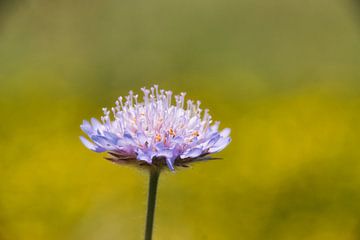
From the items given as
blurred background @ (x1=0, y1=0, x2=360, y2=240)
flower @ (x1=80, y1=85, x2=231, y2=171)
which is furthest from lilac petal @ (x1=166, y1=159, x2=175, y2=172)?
blurred background @ (x1=0, y1=0, x2=360, y2=240)

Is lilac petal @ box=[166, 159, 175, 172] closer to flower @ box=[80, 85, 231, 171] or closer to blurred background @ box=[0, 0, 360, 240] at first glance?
flower @ box=[80, 85, 231, 171]

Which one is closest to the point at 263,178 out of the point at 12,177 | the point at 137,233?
the point at 137,233

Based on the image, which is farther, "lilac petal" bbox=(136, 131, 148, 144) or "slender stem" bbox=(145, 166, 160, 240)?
"lilac petal" bbox=(136, 131, 148, 144)

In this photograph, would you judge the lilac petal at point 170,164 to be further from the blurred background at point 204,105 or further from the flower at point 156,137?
the blurred background at point 204,105

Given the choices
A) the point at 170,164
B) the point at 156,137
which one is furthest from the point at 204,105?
the point at 170,164

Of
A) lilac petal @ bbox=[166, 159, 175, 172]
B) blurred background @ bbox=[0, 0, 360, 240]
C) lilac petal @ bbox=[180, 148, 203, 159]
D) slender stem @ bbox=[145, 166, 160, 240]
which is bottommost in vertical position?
slender stem @ bbox=[145, 166, 160, 240]

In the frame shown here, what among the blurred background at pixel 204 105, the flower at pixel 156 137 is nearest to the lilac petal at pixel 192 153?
the flower at pixel 156 137
